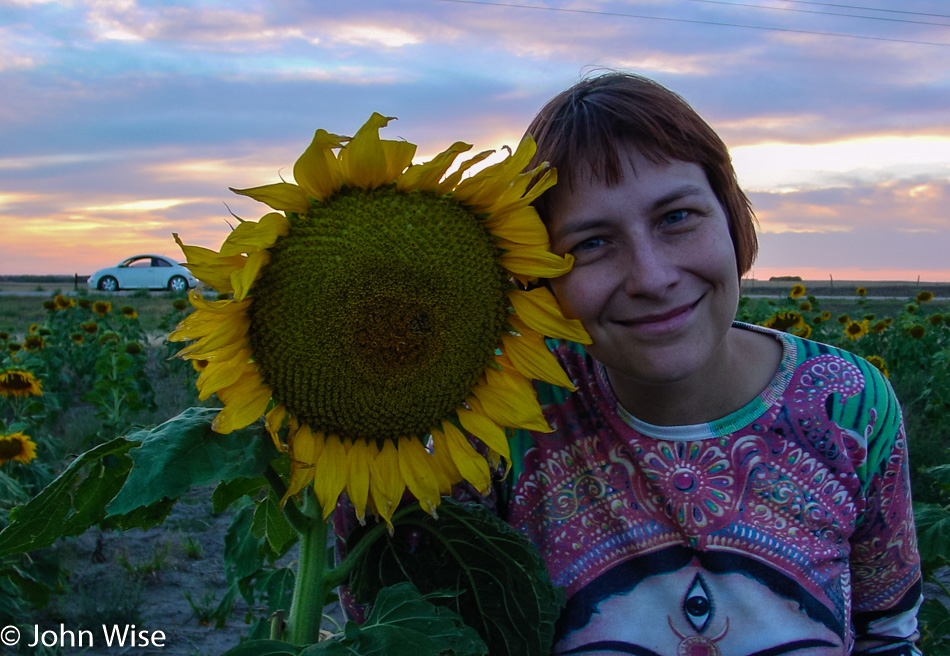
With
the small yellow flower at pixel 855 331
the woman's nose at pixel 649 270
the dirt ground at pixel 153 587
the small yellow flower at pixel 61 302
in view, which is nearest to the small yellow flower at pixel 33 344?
the small yellow flower at pixel 61 302

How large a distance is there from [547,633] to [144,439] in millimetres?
794

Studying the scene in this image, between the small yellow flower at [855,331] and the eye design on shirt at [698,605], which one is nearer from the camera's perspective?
the eye design on shirt at [698,605]

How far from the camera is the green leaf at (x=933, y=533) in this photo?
Result: 2779 millimetres

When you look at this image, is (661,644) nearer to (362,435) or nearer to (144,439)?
(362,435)

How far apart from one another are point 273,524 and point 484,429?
0.41m

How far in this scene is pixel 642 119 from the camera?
5.38 feet

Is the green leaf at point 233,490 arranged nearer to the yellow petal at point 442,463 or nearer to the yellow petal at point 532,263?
the yellow petal at point 442,463

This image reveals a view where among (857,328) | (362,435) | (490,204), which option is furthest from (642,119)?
(857,328)

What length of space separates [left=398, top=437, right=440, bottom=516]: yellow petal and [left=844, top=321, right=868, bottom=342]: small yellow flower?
6.26m

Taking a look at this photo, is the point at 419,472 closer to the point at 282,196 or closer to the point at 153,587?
the point at 282,196

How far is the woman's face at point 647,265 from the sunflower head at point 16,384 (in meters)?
4.19

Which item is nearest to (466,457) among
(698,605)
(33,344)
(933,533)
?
(698,605)

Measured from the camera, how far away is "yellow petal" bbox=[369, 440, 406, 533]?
142 centimetres

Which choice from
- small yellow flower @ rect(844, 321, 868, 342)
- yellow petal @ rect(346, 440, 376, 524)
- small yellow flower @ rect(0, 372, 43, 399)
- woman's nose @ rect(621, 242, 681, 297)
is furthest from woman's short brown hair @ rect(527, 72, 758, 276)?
small yellow flower @ rect(844, 321, 868, 342)
